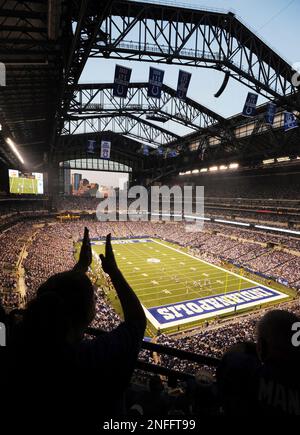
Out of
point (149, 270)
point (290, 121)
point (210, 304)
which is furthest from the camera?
point (149, 270)

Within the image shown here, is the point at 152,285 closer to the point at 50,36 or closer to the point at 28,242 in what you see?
the point at 28,242

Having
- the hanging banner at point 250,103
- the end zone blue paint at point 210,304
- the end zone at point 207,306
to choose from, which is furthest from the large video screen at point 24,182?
the hanging banner at point 250,103

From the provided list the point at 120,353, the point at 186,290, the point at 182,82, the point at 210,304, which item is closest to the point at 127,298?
the point at 120,353

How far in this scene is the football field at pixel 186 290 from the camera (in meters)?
22.5

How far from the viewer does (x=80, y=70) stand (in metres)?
12.5

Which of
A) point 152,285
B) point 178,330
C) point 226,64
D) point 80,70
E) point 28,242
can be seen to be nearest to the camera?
point 80,70

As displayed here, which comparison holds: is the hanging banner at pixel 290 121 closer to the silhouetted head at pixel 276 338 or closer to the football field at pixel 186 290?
the football field at pixel 186 290

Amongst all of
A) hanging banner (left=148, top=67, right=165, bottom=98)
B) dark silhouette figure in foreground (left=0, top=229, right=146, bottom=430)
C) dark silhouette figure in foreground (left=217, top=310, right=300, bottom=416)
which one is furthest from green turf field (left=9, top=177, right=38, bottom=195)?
dark silhouette figure in foreground (left=217, top=310, right=300, bottom=416)

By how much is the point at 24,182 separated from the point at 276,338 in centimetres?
3808

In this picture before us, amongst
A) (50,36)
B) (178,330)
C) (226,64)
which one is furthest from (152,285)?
(50,36)

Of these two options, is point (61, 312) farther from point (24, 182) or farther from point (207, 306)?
point (24, 182)

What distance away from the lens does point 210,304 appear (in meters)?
24.3
